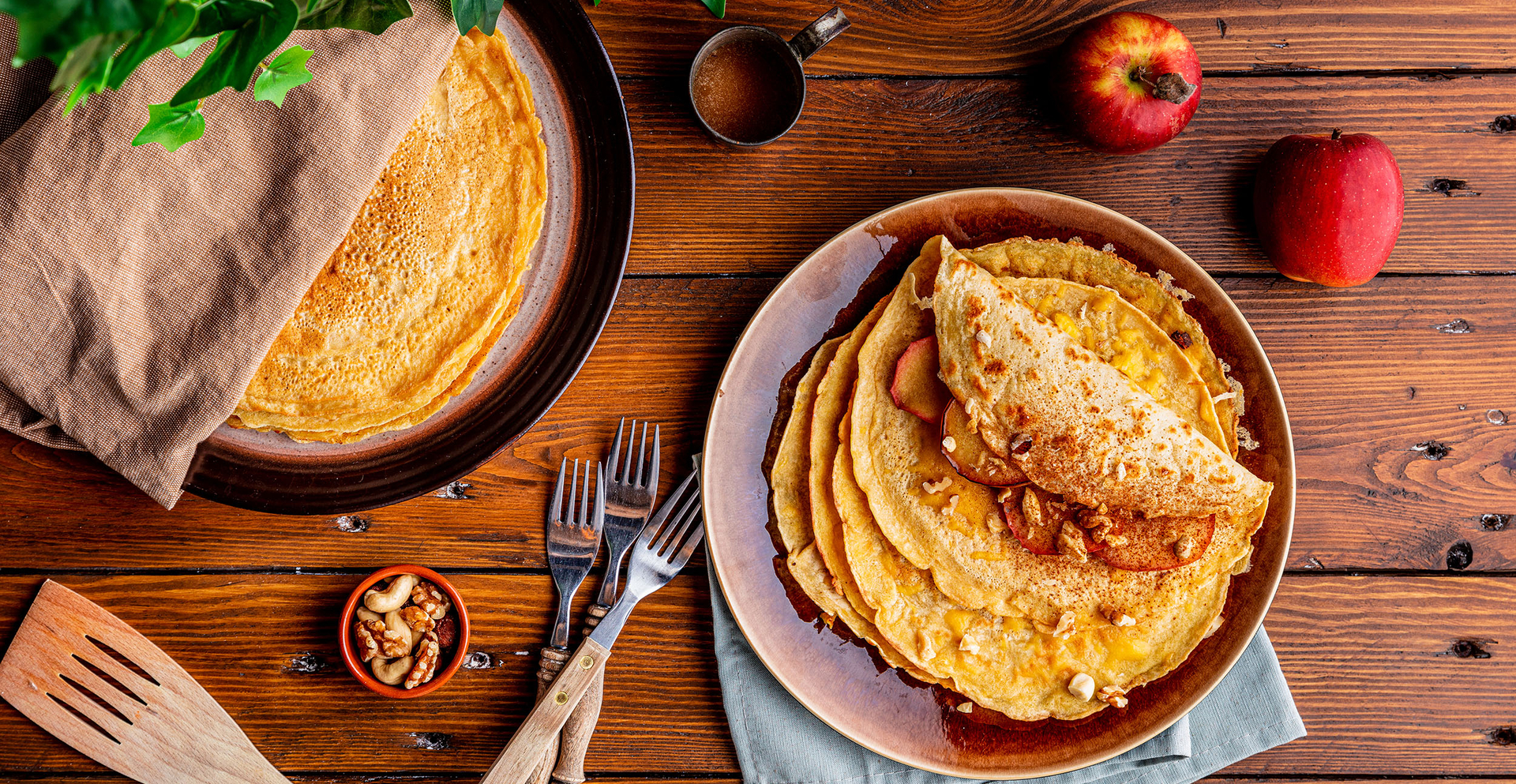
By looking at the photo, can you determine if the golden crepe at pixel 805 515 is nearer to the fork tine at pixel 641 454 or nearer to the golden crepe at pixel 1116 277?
the fork tine at pixel 641 454

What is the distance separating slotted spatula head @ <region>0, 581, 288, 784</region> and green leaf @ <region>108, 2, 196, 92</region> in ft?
4.97

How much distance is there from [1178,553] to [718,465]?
1.08m

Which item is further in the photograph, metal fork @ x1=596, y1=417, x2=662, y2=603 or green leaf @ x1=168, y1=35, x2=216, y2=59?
metal fork @ x1=596, y1=417, x2=662, y2=603

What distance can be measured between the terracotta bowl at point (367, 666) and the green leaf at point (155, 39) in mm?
1226

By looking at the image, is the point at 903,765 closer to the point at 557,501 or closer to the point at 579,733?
the point at 579,733

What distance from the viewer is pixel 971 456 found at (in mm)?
1927

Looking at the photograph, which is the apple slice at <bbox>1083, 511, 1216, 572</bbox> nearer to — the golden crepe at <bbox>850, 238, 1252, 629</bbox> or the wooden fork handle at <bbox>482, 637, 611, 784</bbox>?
the golden crepe at <bbox>850, 238, 1252, 629</bbox>

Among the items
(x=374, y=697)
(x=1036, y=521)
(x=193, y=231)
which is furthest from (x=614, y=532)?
(x=193, y=231)

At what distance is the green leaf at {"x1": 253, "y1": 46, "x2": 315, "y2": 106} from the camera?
1.50m

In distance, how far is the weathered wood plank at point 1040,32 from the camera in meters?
2.09

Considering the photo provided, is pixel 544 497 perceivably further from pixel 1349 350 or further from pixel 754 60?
pixel 1349 350

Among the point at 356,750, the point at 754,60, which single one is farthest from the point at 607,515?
the point at 754,60

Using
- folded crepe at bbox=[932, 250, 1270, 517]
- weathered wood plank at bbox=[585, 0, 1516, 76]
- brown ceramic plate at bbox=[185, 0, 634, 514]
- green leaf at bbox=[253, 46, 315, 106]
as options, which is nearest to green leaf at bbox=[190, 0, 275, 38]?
green leaf at bbox=[253, 46, 315, 106]

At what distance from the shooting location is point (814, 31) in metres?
1.97
